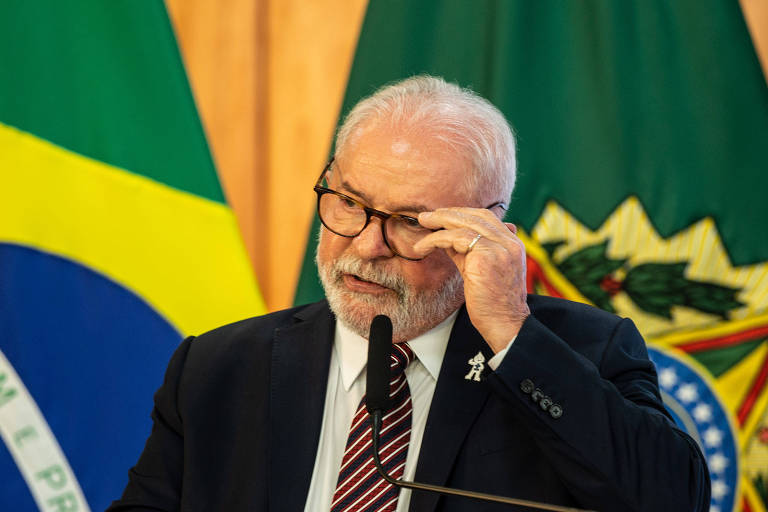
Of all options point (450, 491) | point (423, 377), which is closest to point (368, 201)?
point (423, 377)

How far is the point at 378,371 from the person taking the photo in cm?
130

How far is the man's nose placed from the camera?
5.09 ft

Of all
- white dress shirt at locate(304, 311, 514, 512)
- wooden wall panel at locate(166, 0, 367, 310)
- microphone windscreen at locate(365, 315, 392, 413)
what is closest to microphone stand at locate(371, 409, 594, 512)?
microphone windscreen at locate(365, 315, 392, 413)

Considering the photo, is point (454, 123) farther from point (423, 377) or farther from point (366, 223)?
point (423, 377)

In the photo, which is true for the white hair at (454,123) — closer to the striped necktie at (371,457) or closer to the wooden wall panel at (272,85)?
the striped necktie at (371,457)

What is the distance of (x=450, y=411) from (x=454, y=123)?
1.99 ft

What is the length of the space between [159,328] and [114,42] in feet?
2.98

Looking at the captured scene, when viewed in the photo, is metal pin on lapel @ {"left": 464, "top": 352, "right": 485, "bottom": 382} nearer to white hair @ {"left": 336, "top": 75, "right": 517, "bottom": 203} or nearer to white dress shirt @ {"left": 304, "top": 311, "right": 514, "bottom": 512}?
white dress shirt @ {"left": 304, "top": 311, "right": 514, "bottom": 512}

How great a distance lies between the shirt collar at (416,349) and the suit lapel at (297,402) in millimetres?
42

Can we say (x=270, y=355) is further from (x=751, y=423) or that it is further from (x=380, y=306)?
(x=751, y=423)

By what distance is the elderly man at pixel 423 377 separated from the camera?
4.42 feet

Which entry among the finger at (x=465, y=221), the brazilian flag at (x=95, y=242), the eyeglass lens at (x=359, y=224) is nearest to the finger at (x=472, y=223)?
the finger at (x=465, y=221)

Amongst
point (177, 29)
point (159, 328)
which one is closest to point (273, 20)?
A: point (177, 29)

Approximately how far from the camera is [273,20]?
8.90ft
